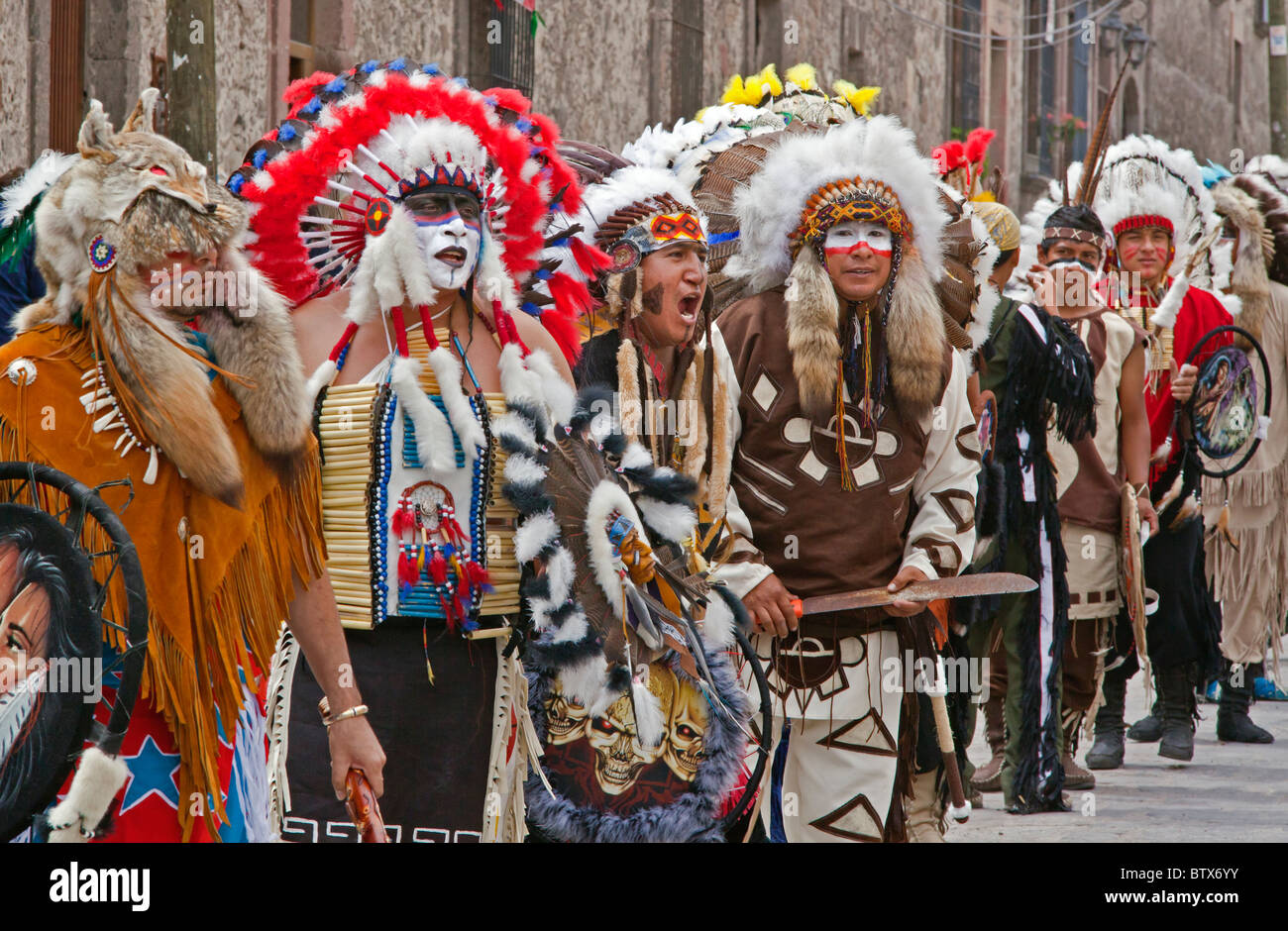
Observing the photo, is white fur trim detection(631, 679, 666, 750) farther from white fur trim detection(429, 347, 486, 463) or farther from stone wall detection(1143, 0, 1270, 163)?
stone wall detection(1143, 0, 1270, 163)

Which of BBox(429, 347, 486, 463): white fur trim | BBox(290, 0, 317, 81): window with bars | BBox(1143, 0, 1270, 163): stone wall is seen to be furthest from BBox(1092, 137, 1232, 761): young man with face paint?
BBox(1143, 0, 1270, 163): stone wall

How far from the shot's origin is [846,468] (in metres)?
4.65

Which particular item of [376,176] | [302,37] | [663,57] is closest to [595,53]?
[663,57]

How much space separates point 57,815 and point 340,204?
1568mm

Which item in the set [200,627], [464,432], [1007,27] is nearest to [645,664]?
[464,432]

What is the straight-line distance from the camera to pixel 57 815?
287 cm

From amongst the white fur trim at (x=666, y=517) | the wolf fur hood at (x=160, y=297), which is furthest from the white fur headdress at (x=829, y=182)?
the wolf fur hood at (x=160, y=297)

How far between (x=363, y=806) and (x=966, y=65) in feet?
76.0

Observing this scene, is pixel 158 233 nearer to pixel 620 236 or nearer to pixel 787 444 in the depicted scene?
pixel 620 236

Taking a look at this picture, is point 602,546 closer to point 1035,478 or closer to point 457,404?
point 457,404

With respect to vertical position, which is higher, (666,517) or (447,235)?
(447,235)

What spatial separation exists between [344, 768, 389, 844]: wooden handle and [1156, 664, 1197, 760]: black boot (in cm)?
530

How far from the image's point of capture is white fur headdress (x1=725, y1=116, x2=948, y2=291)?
15.6 feet

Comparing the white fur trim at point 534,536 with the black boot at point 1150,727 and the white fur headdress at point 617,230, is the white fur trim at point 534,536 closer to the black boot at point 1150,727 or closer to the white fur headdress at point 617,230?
the white fur headdress at point 617,230
